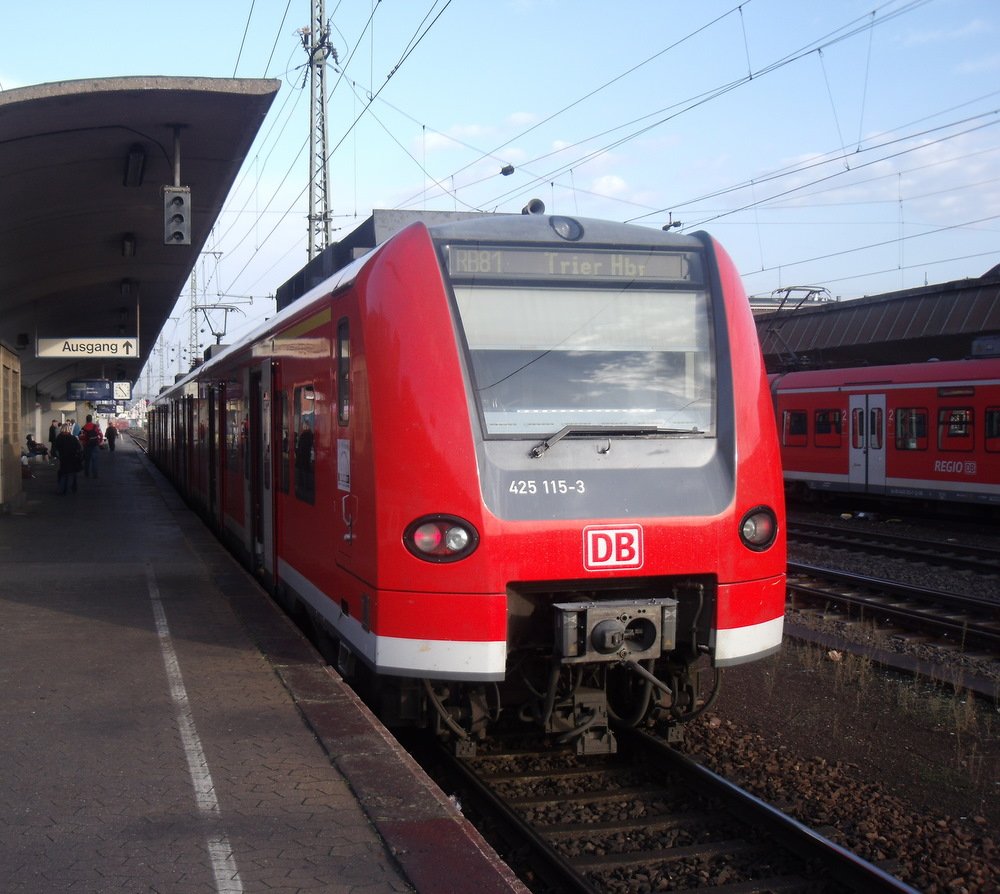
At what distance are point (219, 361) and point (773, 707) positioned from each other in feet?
28.3

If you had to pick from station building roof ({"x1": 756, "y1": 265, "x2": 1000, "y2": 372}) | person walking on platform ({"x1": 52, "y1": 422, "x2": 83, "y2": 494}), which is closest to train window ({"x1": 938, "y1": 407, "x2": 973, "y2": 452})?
station building roof ({"x1": 756, "y1": 265, "x2": 1000, "y2": 372})

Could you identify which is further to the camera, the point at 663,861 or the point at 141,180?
the point at 141,180

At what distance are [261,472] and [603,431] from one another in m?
5.02

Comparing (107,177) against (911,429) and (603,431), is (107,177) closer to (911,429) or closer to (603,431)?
(603,431)

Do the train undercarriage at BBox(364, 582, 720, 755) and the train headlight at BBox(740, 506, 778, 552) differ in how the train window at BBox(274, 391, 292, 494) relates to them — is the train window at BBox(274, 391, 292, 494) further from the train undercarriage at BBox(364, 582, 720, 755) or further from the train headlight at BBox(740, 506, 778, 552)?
the train headlight at BBox(740, 506, 778, 552)

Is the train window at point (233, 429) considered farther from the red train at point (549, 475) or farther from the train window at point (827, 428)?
the train window at point (827, 428)

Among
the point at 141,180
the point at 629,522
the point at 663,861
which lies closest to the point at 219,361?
the point at 141,180

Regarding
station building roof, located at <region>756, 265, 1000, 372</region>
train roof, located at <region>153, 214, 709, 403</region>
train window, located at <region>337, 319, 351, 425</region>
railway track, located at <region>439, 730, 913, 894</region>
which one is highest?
station building roof, located at <region>756, 265, 1000, 372</region>

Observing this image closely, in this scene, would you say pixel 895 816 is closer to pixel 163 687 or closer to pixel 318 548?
pixel 318 548

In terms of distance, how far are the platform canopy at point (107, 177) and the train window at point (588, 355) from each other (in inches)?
220

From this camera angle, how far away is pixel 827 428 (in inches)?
907

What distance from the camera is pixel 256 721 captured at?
5.81 meters

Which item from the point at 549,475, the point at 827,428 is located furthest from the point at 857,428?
the point at 549,475

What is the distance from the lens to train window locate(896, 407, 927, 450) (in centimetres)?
2022
